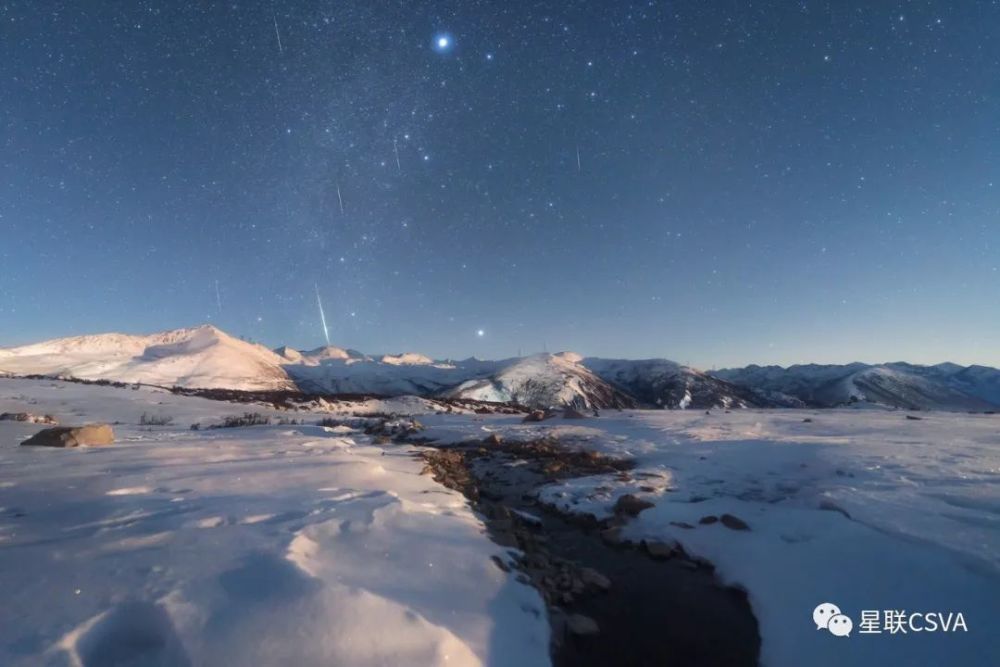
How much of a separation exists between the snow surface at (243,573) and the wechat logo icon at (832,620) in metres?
3.66

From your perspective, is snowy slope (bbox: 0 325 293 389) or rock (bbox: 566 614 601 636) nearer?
rock (bbox: 566 614 601 636)

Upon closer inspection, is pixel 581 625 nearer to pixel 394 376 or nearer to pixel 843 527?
pixel 843 527

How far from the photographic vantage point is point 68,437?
39.7 feet

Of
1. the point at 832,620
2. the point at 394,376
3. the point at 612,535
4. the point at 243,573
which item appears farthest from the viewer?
the point at 394,376

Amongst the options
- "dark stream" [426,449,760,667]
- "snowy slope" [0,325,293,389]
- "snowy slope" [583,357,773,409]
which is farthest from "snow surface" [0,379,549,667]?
"snowy slope" [583,357,773,409]

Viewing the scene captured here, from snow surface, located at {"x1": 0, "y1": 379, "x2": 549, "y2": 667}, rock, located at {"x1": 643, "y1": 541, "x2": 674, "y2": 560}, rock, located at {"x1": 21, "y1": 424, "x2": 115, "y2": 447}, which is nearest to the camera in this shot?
snow surface, located at {"x1": 0, "y1": 379, "x2": 549, "y2": 667}

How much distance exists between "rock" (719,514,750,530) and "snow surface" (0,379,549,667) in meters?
4.94

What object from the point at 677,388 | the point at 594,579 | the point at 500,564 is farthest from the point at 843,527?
the point at 677,388

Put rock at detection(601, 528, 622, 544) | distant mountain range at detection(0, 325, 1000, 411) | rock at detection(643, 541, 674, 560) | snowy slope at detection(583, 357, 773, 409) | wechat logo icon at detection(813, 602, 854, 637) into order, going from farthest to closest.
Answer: snowy slope at detection(583, 357, 773, 409), distant mountain range at detection(0, 325, 1000, 411), rock at detection(601, 528, 622, 544), rock at detection(643, 541, 674, 560), wechat logo icon at detection(813, 602, 854, 637)

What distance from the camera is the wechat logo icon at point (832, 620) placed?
5559 millimetres

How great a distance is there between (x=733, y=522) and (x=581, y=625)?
15.3 feet

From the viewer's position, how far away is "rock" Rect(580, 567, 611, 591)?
24.0ft

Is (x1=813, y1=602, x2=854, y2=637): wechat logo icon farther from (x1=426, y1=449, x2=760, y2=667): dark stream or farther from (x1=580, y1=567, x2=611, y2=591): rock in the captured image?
(x1=580, y1=567, x2=611, y2=591): rock

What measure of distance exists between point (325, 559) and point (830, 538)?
802 cm
